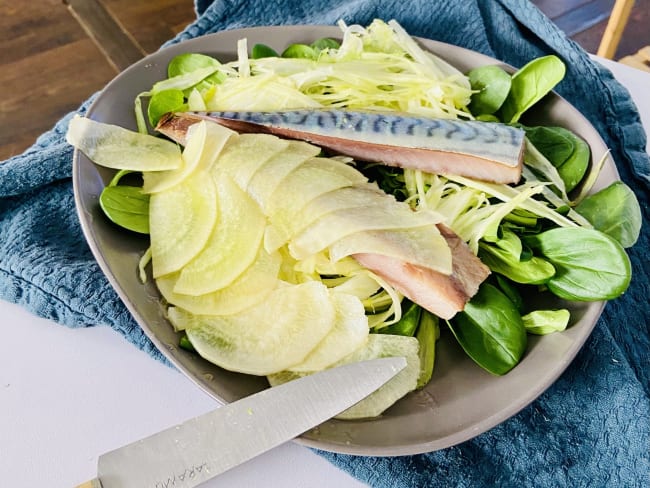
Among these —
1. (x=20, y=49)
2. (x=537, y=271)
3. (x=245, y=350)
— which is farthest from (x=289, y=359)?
(x=20, y=49)

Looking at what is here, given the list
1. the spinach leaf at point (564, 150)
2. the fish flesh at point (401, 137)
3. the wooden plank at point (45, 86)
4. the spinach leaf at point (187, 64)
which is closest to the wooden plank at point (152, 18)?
the wooden plank at point (45, 86)

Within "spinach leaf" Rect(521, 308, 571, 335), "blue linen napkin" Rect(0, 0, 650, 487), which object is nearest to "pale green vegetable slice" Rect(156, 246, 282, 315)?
"blue linen napkin" Rect(0, 0, 650, 487)

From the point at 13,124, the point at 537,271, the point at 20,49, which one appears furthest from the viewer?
the point at 20,49

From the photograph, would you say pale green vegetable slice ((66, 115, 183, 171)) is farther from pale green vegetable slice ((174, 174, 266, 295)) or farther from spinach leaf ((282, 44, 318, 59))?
spinach leaf ((282, 44, 318, 59))

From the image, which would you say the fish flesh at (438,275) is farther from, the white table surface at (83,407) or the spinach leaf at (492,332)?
the white table surface at (83,407)

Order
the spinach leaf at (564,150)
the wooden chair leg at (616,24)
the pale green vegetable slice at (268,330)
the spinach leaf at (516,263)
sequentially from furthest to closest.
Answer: the wooden chair leg at (616,24) < the spinach leaf at (564,150) < the spinach leaf at (516,263) < the pale green vegetable slice at (268,330)

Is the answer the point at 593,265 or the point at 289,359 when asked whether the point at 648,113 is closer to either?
the point at 593,265

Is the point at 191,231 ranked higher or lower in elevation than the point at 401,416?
higher
